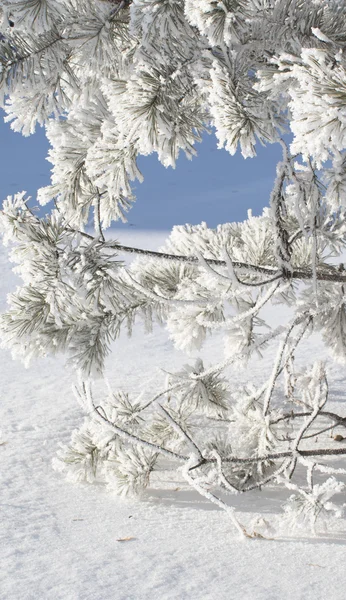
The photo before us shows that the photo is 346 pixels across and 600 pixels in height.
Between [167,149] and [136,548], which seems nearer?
[167,149]

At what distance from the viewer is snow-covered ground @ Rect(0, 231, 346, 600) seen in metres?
1.52

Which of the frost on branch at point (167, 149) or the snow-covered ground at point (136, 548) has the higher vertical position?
the frost on branch at point (167, 149)

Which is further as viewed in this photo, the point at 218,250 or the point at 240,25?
the point at 218,250

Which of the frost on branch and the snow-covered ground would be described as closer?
A: the frost on branch

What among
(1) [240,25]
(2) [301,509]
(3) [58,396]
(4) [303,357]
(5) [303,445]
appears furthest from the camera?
(4) [303,357]

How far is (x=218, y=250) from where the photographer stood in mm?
1925

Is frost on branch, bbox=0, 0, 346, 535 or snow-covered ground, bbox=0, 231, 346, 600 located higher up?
frost on branch, bbox=0, 0, 346, 535

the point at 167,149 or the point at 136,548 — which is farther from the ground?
the point at 167,149

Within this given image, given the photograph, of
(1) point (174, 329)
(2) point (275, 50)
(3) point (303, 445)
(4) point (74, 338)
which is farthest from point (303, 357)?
(2) point (275, 50)

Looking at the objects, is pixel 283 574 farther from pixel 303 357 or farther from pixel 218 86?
pixel 303 357

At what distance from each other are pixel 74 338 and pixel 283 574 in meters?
0.82

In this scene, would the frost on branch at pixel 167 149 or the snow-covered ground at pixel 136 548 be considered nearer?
the frost on branch at pixel 167 149

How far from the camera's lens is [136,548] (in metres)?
1.72

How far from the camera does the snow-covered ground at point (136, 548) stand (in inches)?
60.0
